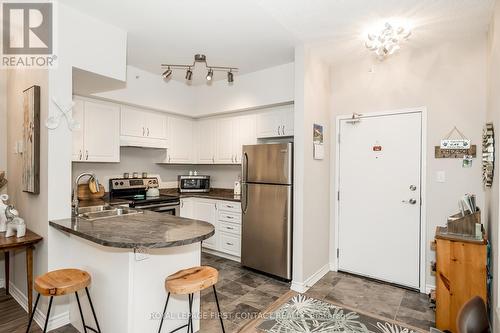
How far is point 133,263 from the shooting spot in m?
1.81

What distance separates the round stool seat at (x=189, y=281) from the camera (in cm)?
173

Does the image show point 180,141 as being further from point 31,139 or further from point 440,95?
point 440,95

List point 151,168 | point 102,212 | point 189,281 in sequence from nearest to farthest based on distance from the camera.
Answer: point 189,281, point 102,212, point 151,168

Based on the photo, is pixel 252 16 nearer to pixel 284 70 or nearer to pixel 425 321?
pixel 284 70

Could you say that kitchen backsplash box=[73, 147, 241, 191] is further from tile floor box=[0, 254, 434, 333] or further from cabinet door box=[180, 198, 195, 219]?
tile floor box=[0, 254, 434, 333]

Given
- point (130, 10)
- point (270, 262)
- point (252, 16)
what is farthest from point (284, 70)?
point (270, 262)

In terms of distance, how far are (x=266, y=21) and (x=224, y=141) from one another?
2206 millimetres

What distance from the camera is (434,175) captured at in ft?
9.82

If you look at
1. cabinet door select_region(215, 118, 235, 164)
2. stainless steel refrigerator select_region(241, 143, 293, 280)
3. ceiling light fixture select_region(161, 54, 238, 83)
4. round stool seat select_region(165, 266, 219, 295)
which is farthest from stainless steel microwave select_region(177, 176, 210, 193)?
round stool seat select_region(165, 266, 219, 295)

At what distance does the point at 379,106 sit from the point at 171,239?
9.50 ft

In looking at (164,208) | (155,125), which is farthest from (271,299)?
(155,125)

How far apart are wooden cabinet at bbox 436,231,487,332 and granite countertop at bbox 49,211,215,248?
2036mm

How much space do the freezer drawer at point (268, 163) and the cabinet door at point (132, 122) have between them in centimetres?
163

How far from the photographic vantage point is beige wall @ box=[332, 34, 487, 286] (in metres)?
2.77
